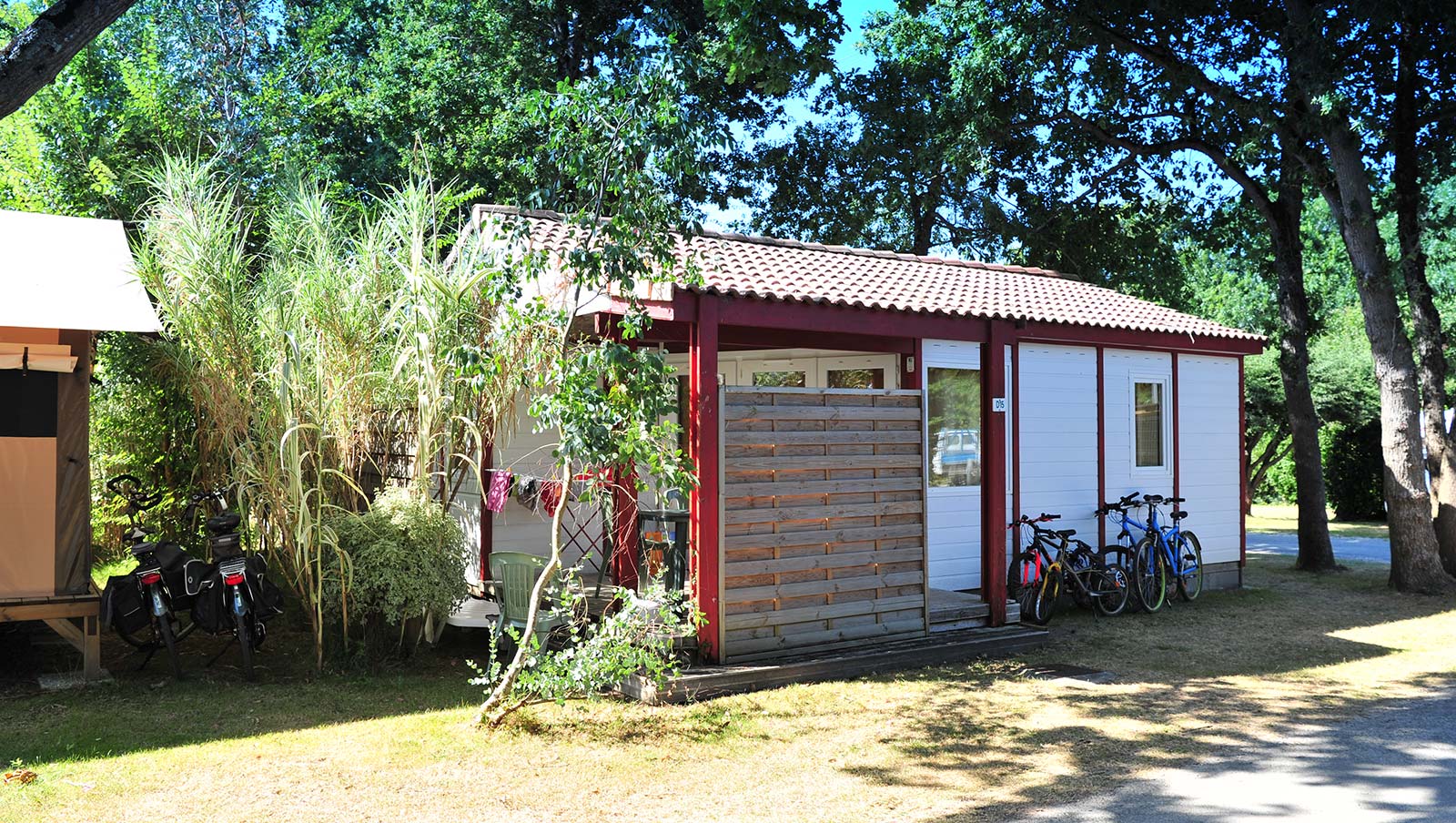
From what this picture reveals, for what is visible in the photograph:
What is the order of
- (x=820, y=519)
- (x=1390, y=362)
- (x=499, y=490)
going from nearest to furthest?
(x=820, y=519) < (x=499, y=490) < (x=1390, y=362)

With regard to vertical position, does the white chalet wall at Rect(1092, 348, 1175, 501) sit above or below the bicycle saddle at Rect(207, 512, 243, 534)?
above

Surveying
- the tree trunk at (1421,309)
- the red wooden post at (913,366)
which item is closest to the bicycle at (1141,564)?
the red wooden post at (913,366)

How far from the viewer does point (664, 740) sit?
6051 mm

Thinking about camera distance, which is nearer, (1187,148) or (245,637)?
(245,637)

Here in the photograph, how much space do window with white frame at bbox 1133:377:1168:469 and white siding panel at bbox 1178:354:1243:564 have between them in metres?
0.22

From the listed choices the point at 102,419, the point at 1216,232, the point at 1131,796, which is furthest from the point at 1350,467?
the point at 102,419

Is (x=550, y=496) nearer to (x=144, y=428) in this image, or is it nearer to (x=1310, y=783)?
(x=144, y=428)

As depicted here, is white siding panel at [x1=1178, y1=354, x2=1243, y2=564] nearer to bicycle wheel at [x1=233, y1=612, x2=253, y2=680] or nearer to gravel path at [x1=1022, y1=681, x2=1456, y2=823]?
gravel path at [x1=1022, y1=681, x2=1456, y2=823]

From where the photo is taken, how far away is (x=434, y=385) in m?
7.61

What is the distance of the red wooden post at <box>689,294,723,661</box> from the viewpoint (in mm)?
7273

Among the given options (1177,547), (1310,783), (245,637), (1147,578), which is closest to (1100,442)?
(1177,547)

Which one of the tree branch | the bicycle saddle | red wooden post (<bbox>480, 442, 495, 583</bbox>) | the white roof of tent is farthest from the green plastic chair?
the tree branch

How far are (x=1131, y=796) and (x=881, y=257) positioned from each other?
7981 millimetres

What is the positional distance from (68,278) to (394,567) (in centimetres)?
309
